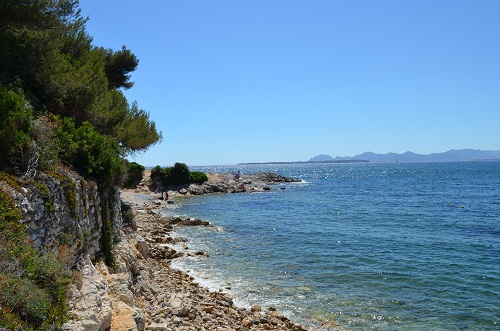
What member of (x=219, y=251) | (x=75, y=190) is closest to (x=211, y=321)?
(x=75, y=190)

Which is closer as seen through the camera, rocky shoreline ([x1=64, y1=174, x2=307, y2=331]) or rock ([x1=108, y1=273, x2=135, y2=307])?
rocky shoreline ([x1=64, y1=174, x2=307, y2=331])

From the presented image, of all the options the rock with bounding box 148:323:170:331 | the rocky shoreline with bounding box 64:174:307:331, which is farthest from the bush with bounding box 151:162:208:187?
the rock with bounding box 148:323:170:331

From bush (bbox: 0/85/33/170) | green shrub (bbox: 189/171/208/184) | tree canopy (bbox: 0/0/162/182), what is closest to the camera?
bush (bbox: 0/85/33/170)

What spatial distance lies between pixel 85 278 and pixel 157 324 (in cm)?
255

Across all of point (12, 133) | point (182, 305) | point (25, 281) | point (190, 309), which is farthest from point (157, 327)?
point (12, 133)

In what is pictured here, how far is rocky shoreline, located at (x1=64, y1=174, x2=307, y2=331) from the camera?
8273 millimetres

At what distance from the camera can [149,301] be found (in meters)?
13.2

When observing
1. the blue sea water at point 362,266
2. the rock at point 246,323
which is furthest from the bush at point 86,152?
the blue sea water at point 362,266

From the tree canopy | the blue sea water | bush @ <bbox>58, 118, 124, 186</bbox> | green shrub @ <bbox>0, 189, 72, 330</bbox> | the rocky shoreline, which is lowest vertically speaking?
the blue sea water

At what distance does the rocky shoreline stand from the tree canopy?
354cm

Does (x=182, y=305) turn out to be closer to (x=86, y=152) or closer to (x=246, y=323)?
(x=246, y=323)

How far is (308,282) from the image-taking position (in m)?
17.8

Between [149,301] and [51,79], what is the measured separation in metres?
9.76

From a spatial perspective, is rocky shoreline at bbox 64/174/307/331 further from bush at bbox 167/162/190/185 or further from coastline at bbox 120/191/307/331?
bush at bbox 167/162/190/185
